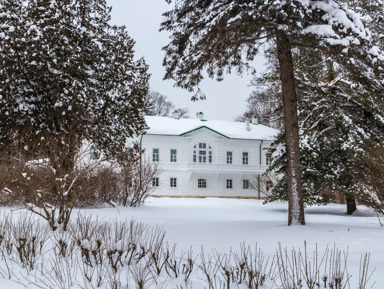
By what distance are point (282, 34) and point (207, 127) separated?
2661cm

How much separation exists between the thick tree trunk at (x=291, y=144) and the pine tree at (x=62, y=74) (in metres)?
6.37

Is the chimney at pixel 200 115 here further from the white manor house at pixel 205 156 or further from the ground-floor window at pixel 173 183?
the ground-floor window at pixel 173 183

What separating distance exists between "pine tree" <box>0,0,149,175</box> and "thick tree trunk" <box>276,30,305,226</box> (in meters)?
6.37

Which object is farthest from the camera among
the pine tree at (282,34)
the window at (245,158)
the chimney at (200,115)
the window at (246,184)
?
the chimney at (200,115)

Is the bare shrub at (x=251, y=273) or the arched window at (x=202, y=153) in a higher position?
the arched window at (x=202, y=153)

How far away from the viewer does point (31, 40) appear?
14.5 meters

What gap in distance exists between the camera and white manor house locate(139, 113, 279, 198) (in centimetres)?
3628

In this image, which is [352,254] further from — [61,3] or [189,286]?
[61,3]

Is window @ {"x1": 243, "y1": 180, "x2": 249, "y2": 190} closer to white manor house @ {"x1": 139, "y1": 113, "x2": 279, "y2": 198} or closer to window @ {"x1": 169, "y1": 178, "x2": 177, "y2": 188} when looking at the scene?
white manor house @ {"x1": 139, "y1": 113, "x2": 279, "y2": 198}

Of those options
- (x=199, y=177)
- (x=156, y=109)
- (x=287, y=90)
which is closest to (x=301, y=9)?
(x=287, y=90)

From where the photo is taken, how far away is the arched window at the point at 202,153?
37406 mm

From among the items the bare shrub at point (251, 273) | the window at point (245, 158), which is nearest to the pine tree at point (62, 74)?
the bare shrub at point (251, 273)

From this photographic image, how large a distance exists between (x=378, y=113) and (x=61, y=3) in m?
13.0

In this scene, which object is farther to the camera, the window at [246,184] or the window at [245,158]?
the window at [245,158]
